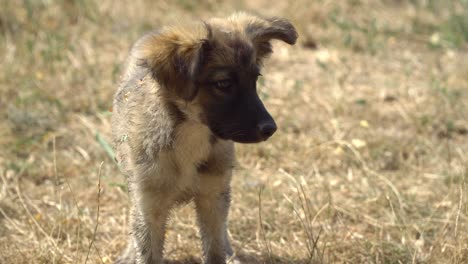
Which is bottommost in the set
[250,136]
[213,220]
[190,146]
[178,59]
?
[213,220]

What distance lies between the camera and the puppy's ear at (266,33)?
4.07 metres

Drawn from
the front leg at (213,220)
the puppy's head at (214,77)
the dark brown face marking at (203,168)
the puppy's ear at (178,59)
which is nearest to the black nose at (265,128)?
the puppy's head at (214,77)

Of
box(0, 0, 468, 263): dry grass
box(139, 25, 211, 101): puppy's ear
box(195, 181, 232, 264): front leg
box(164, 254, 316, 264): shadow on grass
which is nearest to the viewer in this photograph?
box(139, 25, 211, 101): puppy's ear

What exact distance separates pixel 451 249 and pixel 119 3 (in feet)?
18.7

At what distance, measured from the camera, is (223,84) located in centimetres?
378

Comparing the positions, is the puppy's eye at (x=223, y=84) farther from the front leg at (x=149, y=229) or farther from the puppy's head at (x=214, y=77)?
the front leg at (x=149, y=229)

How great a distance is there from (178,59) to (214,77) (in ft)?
0.66

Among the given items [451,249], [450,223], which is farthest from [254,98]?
[450,223]

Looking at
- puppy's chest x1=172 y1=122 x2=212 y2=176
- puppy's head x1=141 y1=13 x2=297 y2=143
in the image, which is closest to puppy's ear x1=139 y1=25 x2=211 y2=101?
puppy's head x1=141 y1=13 x2=297 y2=143

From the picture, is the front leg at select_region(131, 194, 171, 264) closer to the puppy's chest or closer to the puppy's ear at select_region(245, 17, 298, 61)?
the puppy's chest

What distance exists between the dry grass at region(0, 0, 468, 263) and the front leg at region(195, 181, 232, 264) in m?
0.29

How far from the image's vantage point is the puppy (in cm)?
377

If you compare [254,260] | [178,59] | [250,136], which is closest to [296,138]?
[254,260]

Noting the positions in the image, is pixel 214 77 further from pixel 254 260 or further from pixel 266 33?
pixel 254 260
